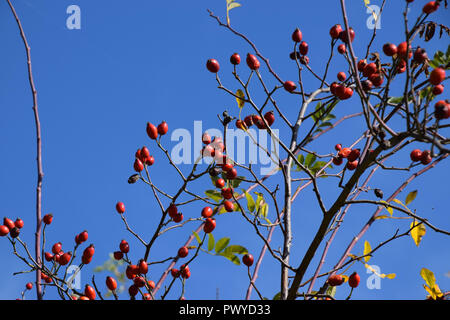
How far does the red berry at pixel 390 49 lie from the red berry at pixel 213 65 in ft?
2.04

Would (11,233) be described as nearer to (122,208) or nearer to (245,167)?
(122,208)

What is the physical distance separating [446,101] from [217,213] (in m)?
0.92

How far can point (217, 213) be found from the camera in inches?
68.3

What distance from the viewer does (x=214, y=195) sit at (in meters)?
1.71

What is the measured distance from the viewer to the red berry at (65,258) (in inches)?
62.1

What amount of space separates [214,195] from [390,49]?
0.83m

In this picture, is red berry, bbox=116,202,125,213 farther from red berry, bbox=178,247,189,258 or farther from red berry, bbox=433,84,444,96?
red berry, bbox=433,84,444,96

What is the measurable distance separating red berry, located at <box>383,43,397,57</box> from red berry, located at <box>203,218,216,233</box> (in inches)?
31.9

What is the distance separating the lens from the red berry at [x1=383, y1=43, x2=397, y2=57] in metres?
1.36

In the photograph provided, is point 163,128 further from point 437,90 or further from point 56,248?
point 437,90

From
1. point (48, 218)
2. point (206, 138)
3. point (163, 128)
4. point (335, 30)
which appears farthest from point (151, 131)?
point (335, 30)

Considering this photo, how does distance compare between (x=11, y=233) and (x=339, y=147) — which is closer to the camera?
(x=11, y=233)

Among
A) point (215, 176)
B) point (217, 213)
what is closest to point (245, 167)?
point (215, 176)

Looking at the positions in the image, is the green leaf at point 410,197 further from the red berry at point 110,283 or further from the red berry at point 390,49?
the red berry at point 110,283
